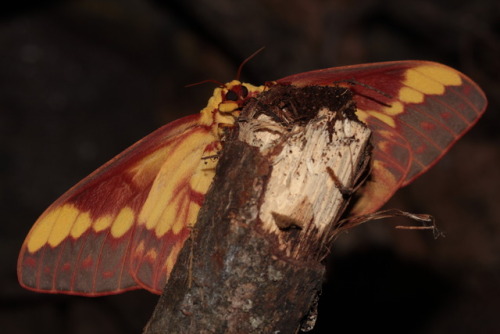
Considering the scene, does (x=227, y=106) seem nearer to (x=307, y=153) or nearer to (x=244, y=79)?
(x=307, y=153)

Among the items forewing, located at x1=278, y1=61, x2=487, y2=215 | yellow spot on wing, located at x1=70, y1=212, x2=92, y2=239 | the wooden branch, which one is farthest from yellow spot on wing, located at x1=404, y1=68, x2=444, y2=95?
yellow spot on wing, located at x1=70, y1=212, x2=92, y2=239

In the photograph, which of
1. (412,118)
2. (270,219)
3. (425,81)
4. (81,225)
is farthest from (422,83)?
(81,225)

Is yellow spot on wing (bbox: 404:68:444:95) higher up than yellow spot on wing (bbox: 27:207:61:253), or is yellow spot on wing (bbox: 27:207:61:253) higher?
yellow spot on wing (bbox: 404:68:444:95)

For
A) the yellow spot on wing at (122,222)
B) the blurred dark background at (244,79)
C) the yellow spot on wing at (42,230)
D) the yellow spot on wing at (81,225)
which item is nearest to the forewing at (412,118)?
the yellow spot on wing at (122,222)

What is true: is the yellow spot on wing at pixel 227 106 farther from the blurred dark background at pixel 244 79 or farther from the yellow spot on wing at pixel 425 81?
the blurred dark background at pixel 244 79

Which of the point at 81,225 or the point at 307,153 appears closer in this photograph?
the point at 307,153

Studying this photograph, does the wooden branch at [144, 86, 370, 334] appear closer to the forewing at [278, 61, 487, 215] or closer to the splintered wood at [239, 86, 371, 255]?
the splintered wood at [239, 86, 371, 255]

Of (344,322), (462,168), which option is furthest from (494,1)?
(344,322)
